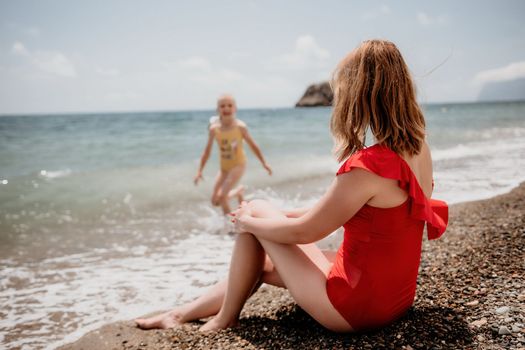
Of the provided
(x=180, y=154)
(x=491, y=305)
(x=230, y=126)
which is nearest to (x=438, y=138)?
(x=180, y=154)

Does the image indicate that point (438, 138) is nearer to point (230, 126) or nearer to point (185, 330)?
point (230, 126)

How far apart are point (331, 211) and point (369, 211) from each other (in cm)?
20

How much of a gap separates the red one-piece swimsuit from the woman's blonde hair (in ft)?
0.40

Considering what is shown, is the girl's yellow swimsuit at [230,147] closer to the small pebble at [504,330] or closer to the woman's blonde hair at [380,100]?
the woman's blonde hair at [380,100]

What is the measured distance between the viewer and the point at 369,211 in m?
2.05

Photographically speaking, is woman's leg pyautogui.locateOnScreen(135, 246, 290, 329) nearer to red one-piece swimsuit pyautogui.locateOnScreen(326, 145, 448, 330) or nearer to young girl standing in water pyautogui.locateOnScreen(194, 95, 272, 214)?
red one-piece swimsuit pyautogui.locateOnScreen(326, 145, 448, 330)

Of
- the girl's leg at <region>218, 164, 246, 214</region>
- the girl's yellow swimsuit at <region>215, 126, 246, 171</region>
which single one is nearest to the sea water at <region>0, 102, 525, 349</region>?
the girl's leg at <region>218, 164, 246, 214</region>

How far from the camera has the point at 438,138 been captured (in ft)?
62.2

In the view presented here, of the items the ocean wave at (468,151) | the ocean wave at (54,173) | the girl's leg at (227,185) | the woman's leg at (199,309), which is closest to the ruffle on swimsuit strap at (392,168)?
the woman's leg at (199,309)

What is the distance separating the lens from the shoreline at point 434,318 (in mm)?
2330

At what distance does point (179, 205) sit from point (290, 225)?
6263 millimetres

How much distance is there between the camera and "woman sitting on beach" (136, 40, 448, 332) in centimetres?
200

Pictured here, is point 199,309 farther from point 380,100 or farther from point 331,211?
point 380,100

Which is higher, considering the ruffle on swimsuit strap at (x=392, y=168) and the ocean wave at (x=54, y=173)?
the ruffle on swimsuit strap at (x=392, y=168)
